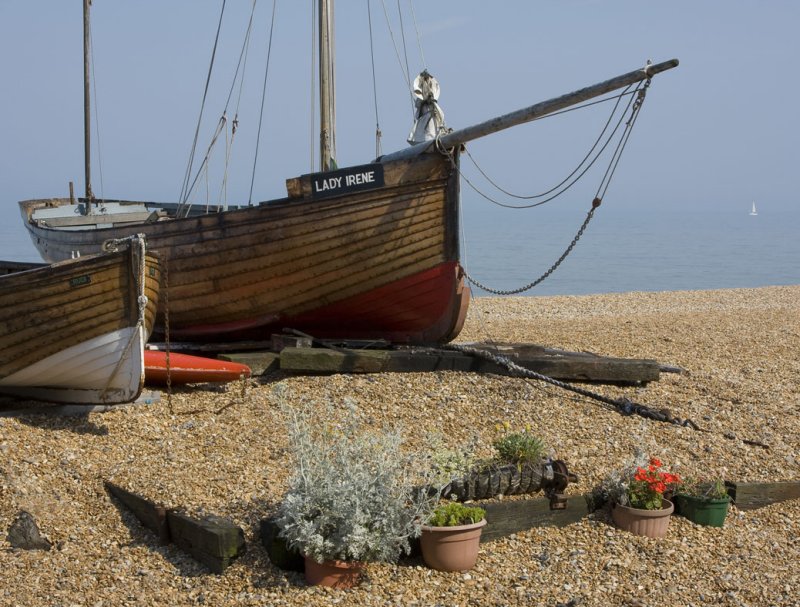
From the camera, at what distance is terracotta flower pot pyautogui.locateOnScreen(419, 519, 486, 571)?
5.45 metres

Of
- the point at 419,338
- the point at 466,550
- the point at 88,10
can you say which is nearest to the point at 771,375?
the point at 419,338

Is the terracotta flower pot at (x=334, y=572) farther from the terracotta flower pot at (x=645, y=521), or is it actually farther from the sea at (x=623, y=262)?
the sea at (x=623, y=262)

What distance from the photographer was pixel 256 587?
17.4 feet

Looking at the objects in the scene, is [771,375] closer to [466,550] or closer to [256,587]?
[466,550]

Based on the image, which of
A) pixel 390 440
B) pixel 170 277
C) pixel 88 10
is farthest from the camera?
pixel 88 10

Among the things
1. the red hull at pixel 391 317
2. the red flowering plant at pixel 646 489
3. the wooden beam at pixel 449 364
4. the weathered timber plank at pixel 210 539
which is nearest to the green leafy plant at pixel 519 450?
the red flowering plant at pixel 646 489

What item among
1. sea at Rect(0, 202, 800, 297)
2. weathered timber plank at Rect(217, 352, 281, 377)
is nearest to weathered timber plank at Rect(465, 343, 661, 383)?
weathered timber plank at Rect(217, 352, 281, 377)

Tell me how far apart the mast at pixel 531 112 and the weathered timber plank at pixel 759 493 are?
3.47m

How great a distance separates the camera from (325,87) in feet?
39.2

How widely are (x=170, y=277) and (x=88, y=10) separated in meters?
9.39

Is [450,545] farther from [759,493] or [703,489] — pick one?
[759,493]

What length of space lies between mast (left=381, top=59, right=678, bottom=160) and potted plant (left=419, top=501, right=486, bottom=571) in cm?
449

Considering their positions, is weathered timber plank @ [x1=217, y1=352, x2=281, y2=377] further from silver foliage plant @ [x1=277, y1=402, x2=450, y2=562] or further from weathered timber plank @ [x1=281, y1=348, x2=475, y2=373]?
silver foliage plant @ [x1=277, y1=402, x2=450, y2=562]

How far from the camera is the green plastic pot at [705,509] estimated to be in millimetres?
6500
